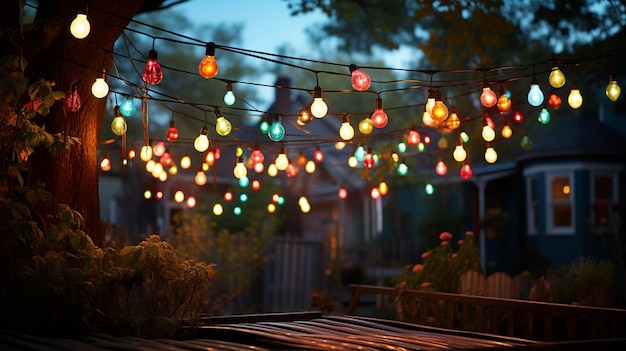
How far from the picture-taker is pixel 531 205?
894 inches

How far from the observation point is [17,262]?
621 centimetres

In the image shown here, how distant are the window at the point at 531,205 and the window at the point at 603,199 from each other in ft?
5.32

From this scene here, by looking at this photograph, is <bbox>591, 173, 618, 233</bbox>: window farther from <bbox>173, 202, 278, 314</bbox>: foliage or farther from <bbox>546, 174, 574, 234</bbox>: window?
<bbox>173, 202, 278, 314</bbox>: foliage

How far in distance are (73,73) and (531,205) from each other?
17.3m

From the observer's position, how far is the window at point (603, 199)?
20656 mm

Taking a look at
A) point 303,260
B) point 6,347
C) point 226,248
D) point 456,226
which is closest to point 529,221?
point 456,226

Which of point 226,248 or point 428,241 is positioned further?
point 428,241

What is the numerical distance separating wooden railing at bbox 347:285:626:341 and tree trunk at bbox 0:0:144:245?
3.58 m

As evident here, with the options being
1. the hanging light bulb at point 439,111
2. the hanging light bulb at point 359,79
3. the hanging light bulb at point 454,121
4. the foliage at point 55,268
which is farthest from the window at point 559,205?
the foliage at point 55,268

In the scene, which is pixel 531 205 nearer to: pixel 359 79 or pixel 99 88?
pixel 359 79

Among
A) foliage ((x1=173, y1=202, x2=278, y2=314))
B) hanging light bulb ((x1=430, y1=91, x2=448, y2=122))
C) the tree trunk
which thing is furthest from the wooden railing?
foliage ((x1=173, y1=202, x2=278, y2=314))

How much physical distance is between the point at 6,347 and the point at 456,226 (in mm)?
19929

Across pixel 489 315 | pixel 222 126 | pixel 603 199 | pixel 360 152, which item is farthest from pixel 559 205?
pixel 222 126

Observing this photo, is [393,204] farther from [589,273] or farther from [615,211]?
[589,273]
